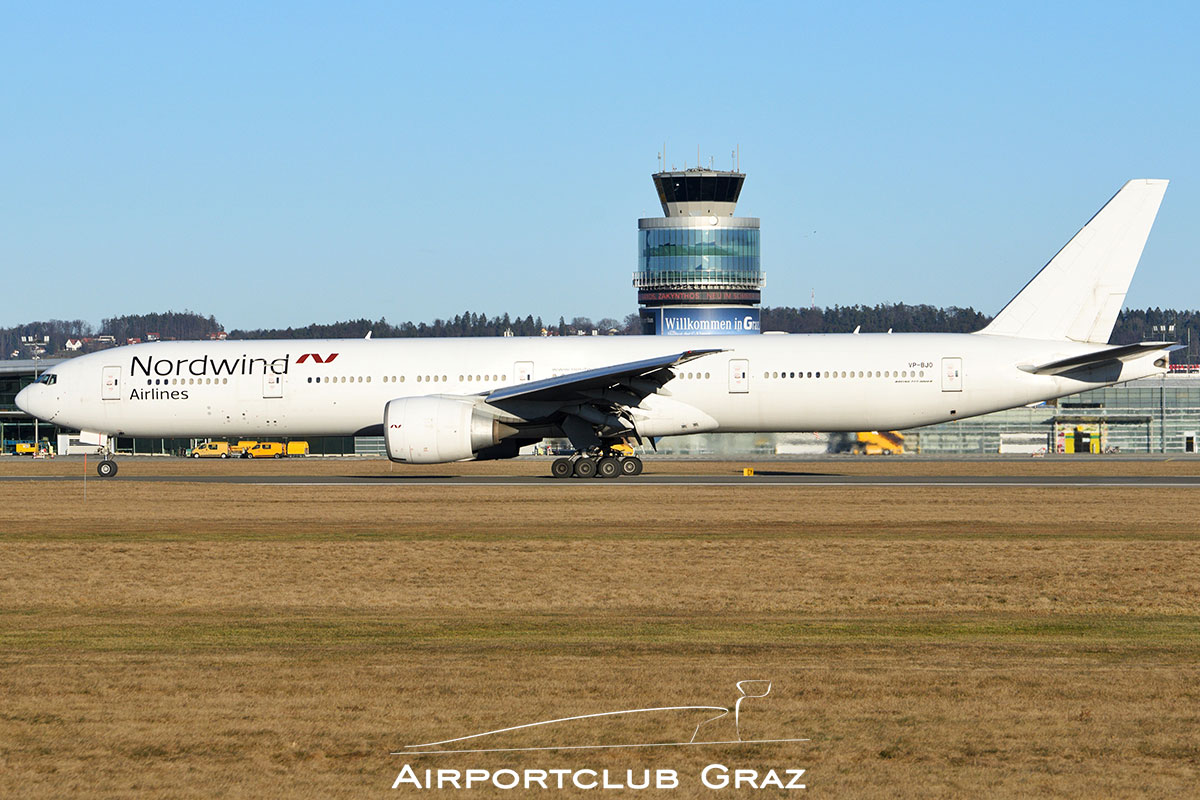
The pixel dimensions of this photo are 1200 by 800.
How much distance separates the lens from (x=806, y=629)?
36.6 ft

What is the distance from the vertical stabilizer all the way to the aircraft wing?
9402 millimetres

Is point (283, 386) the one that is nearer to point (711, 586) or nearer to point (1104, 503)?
point (1104, 503)

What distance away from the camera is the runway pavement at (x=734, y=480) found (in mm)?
30594

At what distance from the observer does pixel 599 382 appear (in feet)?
102

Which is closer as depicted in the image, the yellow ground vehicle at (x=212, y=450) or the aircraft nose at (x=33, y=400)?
the aircraft nose at (x=33, y=400)

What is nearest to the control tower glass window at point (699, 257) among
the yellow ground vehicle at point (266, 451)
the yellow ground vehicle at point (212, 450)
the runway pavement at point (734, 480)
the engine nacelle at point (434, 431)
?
the yellow ground vehicle at point (266, 451)

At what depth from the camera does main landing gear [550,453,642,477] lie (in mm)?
33500

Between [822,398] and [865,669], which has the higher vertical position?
[822,398]

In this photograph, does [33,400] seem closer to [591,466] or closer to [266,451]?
[591,466]

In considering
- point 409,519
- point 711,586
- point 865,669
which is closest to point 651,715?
point 865,669

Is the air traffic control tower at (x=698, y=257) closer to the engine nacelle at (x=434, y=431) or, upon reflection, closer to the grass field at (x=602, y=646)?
the engine nacelle at (x=434, y=431)

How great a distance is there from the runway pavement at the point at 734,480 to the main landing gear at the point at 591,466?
352mm

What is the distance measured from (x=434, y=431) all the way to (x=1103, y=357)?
16.4 m

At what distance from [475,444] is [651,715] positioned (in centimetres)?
2333
